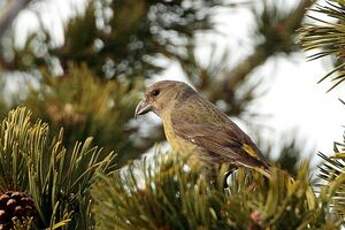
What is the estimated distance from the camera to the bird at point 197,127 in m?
3.98

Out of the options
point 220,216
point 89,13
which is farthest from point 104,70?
point 220,216

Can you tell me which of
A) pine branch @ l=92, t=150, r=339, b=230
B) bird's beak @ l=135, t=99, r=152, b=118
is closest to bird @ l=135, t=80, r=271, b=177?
bird's beak @ l=135, t=99, r=152, b=118

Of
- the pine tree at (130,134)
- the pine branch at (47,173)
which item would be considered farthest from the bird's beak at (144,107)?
the pine branch at (47,173)

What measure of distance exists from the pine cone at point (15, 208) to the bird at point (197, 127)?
4.77 ft

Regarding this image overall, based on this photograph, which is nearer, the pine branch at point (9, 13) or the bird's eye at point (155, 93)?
the pine branch at point (9, 13)

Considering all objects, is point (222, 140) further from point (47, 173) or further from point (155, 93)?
point (47, 173)

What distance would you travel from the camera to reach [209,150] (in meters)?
4.13

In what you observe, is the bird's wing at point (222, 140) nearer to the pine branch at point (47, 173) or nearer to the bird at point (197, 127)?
the bird at point (197, 127)

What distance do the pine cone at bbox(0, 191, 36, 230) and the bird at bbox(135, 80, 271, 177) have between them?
1.45 metres

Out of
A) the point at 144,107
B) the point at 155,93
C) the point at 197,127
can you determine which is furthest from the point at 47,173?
the point at 155,93

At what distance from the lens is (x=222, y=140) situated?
430 centimetres

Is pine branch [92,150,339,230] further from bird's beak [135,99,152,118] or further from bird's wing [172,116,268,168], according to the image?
bird's beak [135,99,152,118]

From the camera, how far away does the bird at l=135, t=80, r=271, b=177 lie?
3.98 metres

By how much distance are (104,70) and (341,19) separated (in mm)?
2701
